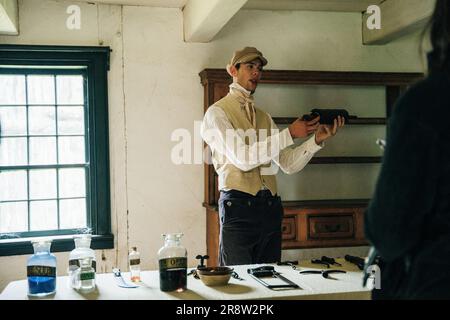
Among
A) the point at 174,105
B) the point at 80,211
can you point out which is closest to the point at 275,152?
the point at 174,105

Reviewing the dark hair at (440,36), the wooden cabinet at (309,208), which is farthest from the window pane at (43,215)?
the dark hair at (440,36)

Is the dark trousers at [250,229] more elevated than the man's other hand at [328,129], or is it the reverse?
the man's other hand at [328,129]

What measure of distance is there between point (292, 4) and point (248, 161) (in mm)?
2002

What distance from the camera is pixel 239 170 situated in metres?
3.34

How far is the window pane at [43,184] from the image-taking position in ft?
14.5

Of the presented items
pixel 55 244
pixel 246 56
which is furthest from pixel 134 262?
pixel 55 244

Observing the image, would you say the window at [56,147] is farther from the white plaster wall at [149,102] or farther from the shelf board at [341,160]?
the shelf board at [341,160]

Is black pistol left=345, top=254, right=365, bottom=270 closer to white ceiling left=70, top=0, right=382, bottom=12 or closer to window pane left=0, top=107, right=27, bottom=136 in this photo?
white ceiling left=70, top=0, right=382, bottom=12

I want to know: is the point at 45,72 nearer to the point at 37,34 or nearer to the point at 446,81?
the point at 37,34

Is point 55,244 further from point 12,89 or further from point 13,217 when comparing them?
point 12,89

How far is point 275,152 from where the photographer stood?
313 centimetres

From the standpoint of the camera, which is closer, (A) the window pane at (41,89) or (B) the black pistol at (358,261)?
(B) the black pistol at (358,261)

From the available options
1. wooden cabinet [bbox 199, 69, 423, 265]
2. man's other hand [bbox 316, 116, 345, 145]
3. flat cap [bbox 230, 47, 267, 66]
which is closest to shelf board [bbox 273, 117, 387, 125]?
wooden cabinet [bbox 199, 69, 423, 265]
